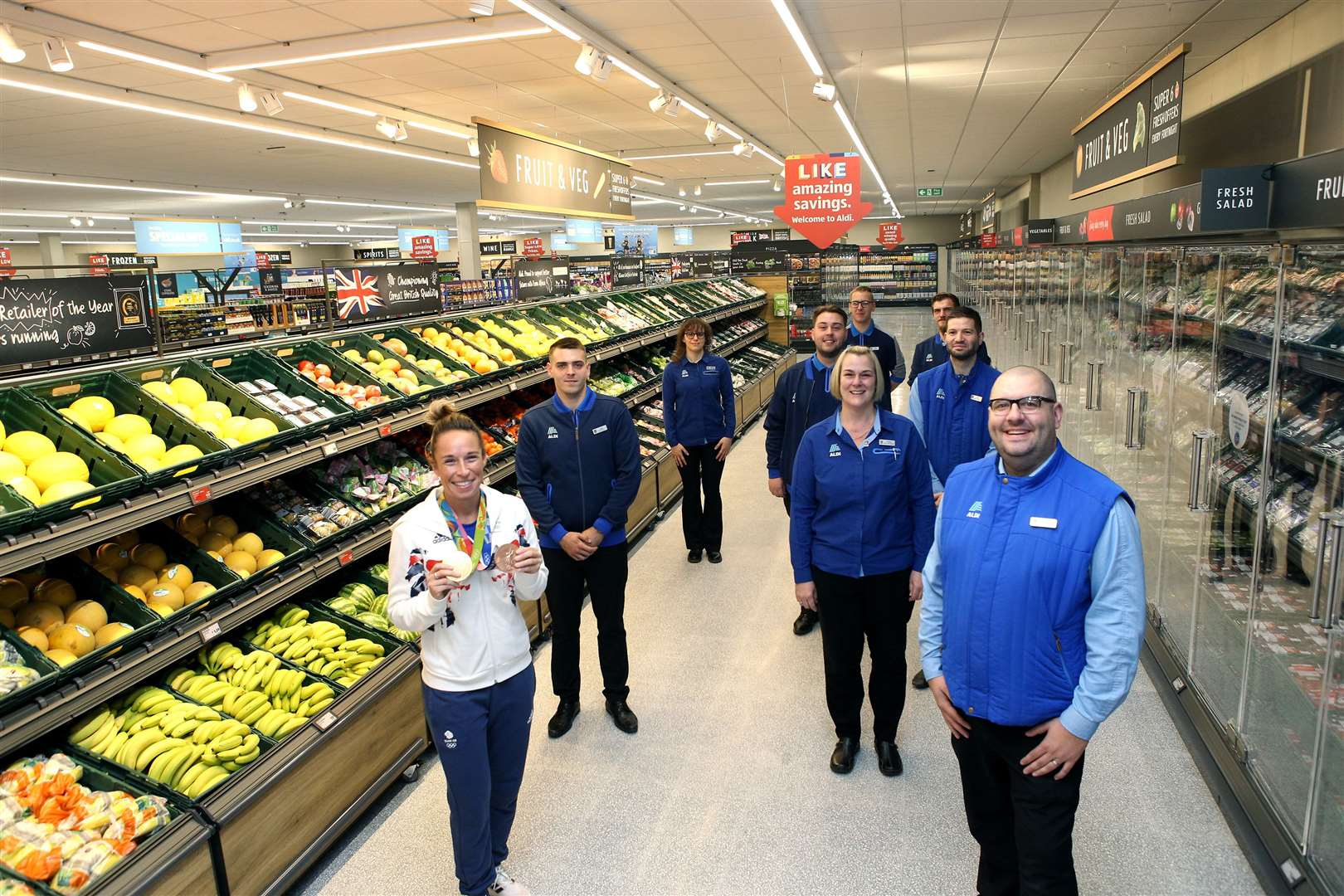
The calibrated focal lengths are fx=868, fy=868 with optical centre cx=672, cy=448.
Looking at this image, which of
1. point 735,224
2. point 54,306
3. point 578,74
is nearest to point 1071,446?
point 578,74

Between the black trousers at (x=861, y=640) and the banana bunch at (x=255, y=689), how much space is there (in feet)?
6.24

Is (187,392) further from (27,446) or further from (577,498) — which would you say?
(577,498)

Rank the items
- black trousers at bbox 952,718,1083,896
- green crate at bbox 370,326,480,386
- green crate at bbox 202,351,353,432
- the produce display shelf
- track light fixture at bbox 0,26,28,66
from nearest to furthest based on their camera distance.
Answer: black trousers at bbox 952,718,1083,896, the produce display shelf, green crate at bbox 202,351,353,432, green crate at bbox 370,326,480,386, track light fixture at bbox 0,26,28,66

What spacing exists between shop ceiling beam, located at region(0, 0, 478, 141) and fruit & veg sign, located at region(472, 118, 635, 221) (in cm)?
100

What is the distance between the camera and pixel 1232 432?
3535 millimetres

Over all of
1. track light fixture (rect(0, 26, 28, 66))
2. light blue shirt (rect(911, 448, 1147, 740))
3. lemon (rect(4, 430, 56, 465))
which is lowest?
light blue shirt (rect(911, 448, 1147, 740))

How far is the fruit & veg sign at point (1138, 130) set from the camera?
4.76m

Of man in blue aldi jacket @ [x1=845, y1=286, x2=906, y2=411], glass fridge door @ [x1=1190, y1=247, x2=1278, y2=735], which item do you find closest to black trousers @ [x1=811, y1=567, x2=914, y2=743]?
glass fridge door @ [x1=1190, y1=247, x2=1278, y2=735]

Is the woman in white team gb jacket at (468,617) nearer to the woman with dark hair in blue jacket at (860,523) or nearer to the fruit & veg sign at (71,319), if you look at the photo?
the woman with dark hair in blue jacket at (860,523)

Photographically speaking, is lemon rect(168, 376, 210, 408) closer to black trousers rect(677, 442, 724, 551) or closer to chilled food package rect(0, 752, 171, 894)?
chilled food package rect(0, 752, 171, 894)

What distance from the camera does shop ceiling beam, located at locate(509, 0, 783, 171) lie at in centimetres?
611

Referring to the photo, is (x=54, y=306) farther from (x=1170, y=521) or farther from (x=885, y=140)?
(x=885, y=140)

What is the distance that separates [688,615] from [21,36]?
6511 mm

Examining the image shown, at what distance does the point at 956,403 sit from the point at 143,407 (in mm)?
3441
